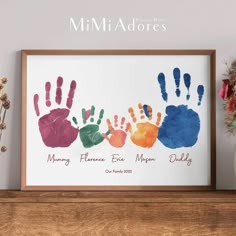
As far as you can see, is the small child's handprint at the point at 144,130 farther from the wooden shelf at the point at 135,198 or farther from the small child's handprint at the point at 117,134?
the wooden shelf at the point at 135,198

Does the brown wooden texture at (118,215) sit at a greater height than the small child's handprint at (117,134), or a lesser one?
lesser

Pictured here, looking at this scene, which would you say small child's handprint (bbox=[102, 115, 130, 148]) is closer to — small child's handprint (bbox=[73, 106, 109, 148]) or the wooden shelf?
small child's handprint (bbox=[73, 106, 109, 148])

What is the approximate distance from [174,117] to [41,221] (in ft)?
1.99

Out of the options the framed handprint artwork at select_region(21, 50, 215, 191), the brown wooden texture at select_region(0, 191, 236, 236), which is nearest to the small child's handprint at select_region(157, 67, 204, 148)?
the framed handprint artwork at select_region(21, 50, 215, 191)

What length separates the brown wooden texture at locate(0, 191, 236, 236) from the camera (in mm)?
1727

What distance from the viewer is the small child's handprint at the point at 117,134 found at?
1.88 m

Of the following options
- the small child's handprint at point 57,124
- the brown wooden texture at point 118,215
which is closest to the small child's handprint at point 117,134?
the small child's handprint at point 57,124

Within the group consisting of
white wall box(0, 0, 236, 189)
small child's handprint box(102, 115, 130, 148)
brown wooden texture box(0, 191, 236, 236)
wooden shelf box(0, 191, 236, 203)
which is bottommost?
brown wooden texture box(0, 191, 236, 236)

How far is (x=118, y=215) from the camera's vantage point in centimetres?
173

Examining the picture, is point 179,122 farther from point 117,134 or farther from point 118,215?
point 118,215

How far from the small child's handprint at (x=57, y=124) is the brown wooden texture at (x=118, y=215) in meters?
0.24

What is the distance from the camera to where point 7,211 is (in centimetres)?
173
